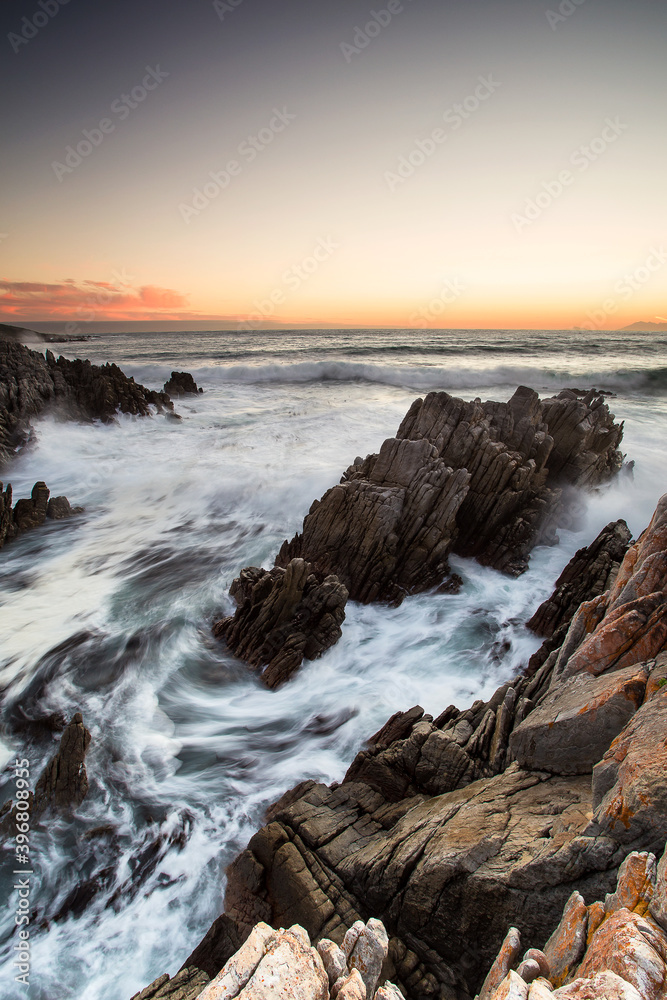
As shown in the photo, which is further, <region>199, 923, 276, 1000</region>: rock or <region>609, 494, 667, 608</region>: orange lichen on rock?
<region>609, 494, 667, 608</region>: orange lichen on rock

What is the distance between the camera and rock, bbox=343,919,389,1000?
3.62m

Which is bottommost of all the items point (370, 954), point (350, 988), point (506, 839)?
point (370, 954)

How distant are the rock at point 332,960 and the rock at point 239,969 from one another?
46 cm

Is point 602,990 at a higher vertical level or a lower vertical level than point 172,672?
higher

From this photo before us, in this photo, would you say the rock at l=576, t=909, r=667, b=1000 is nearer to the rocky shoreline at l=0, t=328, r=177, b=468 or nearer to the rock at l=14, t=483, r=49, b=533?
the rock at l=14, t=483, r=49, b=533

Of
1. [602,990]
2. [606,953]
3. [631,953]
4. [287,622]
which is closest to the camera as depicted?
[602,990]

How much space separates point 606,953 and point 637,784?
1314 mm

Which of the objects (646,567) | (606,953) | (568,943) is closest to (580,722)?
(568,943)

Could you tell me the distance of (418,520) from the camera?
43.3 feet

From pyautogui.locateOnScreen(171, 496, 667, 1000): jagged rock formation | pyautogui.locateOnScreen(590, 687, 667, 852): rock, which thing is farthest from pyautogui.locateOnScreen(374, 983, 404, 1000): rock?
pyautogui.locateOnScreen(590, 687, 667, 852): rock

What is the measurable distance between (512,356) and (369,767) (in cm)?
7007

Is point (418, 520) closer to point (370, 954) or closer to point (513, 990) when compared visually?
point (370, 954)

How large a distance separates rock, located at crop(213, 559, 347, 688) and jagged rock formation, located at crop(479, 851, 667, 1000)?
7452 millimetres

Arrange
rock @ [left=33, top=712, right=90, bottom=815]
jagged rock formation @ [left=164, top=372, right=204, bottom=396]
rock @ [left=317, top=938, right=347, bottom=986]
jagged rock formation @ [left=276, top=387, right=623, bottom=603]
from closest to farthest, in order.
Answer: rock @ [left=317, top=938, right=347, bottom=986] → rock @ [left=33, top=712, right=90, bottom=815] → jagged rock formation @ [left=276, top=387, right=623, bottom=603] → jagged rock formation @ [left=164, top=372, right=204, bottom=396]
